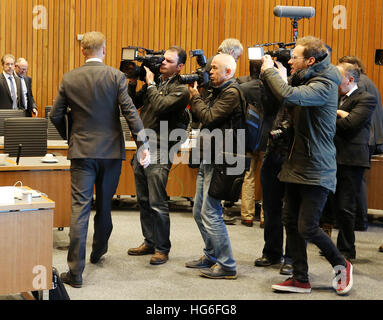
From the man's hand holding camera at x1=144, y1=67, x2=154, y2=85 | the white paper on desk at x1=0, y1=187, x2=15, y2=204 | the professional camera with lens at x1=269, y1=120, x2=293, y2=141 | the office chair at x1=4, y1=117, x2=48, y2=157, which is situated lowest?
the white paper on desk at x1=0, y1=187, x2=15, y2=204

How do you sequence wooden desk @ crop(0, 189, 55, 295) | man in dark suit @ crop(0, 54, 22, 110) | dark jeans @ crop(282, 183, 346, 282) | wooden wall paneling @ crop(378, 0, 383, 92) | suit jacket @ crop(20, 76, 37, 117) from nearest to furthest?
wooden desk @ crop(0, 189, 55, 295) → dark jeans @ crop(282, 183, 346, 282) → wooden wall paneling @ crop(378, 0, 383, 92) → man in dark suit @ crop(0, 54, 22, 110) → suit jacket @ crop(20, 76, 37, 117)

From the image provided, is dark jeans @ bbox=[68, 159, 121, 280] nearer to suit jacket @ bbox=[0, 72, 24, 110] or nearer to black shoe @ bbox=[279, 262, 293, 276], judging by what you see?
black shoe @ bbox=[279, 262, 293, 276]

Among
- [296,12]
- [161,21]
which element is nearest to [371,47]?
[161,21]

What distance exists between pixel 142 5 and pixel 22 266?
21.3ft

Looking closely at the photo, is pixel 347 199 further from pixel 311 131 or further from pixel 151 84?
pixel 151 84

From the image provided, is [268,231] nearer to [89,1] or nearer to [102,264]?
[102,264]

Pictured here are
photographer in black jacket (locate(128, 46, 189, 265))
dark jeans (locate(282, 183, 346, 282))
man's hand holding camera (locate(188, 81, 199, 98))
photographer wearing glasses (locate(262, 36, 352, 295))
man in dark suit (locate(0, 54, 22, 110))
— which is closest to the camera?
photographer wearing glasses (locate(262, 36, 352, 295))

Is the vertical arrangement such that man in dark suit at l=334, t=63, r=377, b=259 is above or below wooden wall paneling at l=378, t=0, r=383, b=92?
below

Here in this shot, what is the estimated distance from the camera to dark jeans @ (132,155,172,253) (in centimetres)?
402

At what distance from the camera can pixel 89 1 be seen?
883cm

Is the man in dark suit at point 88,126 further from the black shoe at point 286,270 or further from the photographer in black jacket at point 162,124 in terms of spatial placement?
the black shoe at point 286,270

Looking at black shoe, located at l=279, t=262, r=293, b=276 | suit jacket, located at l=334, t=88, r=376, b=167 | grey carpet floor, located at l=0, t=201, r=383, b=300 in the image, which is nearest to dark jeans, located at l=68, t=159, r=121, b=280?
grey carpet floor, located at l=0, t=201, r=383, b=300

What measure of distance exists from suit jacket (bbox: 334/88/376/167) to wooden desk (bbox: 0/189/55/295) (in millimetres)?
2199

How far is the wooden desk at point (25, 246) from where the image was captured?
2.97m
